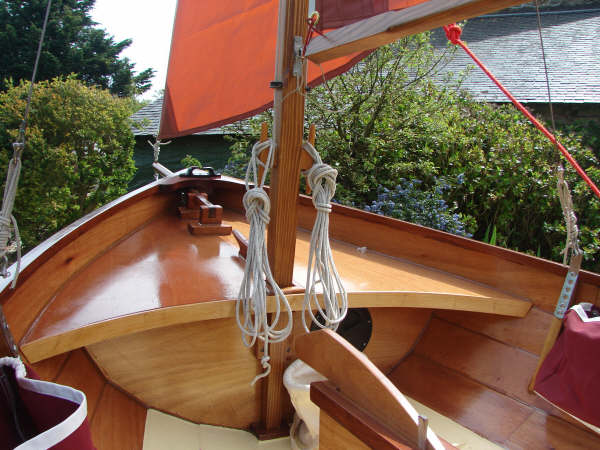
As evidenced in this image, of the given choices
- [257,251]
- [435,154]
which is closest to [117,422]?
[257,251]

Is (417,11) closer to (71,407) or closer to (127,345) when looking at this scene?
(71,407)

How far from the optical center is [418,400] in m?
1.40

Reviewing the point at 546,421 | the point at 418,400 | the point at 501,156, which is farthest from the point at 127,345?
the point at 501,156

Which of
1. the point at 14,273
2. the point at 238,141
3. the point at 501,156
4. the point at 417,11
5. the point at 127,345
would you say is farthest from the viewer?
the point at 238,141

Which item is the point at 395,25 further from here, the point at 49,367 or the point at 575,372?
the point at 49,367

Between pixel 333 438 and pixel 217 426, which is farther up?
pixel 333 438

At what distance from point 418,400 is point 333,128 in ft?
12.7

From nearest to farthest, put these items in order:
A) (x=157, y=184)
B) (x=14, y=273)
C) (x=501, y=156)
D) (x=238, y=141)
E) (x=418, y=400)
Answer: (x=14, y=273) → (x=418, y=400) → (x=157, y=184) → (x=501, y=156) → (x=238, y=141)

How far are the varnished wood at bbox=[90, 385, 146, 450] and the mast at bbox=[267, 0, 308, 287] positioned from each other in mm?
558

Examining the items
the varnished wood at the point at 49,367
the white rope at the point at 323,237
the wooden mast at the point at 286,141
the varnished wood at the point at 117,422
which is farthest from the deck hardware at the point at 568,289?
the varnished wood at the point at 49,367

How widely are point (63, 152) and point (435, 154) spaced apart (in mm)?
4448

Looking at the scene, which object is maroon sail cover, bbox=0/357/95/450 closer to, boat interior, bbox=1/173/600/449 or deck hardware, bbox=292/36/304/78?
boat interior, bbox=1/173/600/449

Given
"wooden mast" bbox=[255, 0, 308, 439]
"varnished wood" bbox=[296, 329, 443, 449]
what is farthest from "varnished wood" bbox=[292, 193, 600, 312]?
"varnished wood" bbox=[296, 329, 443, 449]

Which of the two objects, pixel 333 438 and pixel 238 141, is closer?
pixel 333 438
